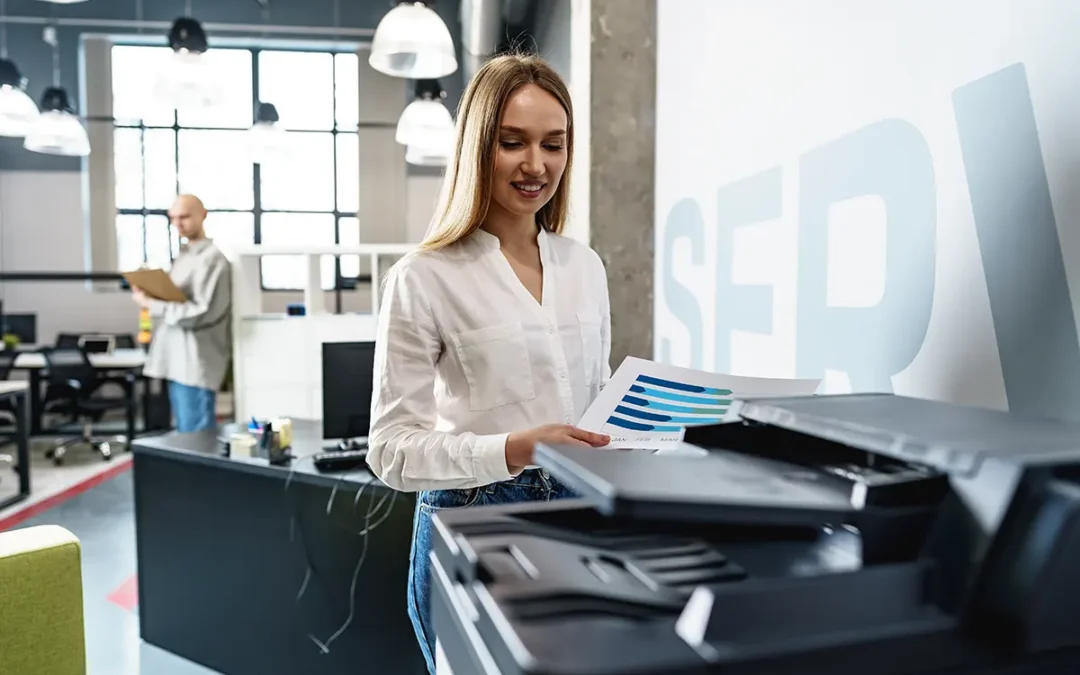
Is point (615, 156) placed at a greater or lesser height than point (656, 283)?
greater

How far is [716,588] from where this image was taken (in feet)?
1.68

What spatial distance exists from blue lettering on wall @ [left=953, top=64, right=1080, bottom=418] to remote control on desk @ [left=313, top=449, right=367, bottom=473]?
1841mm

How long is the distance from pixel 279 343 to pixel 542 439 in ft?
12.1

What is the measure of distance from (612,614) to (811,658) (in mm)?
145

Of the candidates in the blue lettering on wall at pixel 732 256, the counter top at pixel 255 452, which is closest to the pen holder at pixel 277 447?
the counter top at pixel 255 452

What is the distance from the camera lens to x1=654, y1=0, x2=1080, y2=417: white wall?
0.96 m

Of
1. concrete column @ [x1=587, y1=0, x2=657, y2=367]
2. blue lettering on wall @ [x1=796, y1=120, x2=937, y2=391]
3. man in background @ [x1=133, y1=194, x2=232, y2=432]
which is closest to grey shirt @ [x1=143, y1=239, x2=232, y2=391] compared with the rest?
man in background @ [x1=133, y1=194, x2=232, y2=432]

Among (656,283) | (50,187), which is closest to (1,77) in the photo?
(50,187)

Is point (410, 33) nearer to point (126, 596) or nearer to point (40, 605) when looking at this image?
point (40, 605)

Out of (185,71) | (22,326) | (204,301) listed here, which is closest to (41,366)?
(22,326)

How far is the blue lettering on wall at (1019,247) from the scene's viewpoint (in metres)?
0.93

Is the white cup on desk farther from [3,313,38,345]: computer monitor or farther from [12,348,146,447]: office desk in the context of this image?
[3,313,38,345]: computer monitor

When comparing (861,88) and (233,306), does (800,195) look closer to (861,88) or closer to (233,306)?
(861,88)

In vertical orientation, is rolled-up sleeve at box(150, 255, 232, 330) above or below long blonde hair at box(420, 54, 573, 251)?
below
